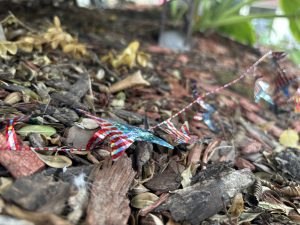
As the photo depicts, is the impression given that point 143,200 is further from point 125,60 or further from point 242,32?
point 242,32

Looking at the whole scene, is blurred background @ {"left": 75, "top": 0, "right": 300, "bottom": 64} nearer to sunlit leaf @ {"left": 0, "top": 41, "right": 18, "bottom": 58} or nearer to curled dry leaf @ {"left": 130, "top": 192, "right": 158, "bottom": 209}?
sunlit leaf @ {"left": 0, "top": 41, "right": 18, "bottom": 58}

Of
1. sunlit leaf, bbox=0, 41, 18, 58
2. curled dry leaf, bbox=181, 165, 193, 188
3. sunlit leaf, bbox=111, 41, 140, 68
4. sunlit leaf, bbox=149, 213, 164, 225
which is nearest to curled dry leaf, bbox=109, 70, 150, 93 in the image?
sunlit leaf, bbox=111, 41, 140, 68

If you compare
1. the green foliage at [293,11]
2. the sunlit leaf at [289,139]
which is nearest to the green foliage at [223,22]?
the green foliage at [293,11]

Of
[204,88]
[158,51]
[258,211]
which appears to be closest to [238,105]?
[204,88]

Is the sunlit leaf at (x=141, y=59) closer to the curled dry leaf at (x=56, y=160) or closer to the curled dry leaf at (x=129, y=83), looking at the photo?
the curled dry leaf at (x=129, y=83)

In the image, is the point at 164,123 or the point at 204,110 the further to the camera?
the point at 204,110

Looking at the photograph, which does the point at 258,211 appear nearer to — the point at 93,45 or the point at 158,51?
the point at 93,45

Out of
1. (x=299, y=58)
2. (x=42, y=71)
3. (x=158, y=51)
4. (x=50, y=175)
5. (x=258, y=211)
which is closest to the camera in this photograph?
(x=50, y=175)
